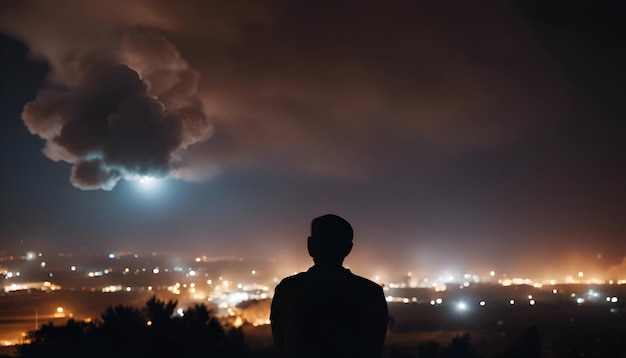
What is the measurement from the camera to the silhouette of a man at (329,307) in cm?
540

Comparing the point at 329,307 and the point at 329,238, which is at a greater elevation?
the point at 329,238

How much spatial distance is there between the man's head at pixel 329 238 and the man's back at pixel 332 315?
0.12m

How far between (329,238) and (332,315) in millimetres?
582

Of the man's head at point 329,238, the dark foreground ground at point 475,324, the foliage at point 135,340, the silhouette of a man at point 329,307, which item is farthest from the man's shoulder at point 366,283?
the dark foreground ground at point 475,324

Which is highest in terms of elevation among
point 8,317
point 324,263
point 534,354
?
point 8,317

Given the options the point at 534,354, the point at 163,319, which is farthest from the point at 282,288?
the point at 534,354

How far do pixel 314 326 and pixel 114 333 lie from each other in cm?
2501

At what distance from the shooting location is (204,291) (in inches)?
4756

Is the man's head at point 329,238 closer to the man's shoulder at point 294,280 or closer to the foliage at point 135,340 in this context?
the man's shoulder at point 294,280

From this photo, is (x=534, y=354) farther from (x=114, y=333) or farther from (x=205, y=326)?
(x=114, y=333)

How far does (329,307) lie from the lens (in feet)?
17.8

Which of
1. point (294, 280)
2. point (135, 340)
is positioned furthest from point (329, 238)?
point (135, 340)

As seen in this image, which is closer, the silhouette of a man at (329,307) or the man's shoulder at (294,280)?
the silhouette of a man at (329,307)

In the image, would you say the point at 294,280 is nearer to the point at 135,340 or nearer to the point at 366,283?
the point at 366,283
